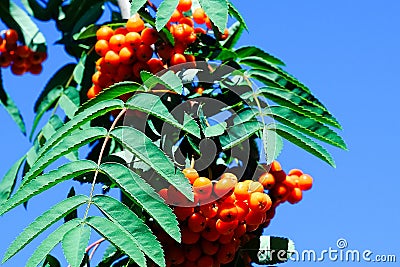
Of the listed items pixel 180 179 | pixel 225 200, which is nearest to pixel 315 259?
pixel 225 200

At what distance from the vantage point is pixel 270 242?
2119 mm

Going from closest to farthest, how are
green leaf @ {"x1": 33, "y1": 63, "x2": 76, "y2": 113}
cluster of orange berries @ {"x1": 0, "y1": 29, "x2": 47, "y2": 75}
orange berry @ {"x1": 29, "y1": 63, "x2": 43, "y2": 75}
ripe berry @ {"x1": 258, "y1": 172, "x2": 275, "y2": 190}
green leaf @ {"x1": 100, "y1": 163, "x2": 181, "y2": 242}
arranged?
green leaf @ {"x1": 100, "y1": 163, "x2": 181, "y2": 242}, ripe berry @ {"x1": 258, "y1": 172, "x2": 275, "y2": 190}, green leaf @ {"x1": 33, "y1": 63, "x2": 76, "y2": 113}, cluster of orange berries @ {"x1": 0, "y1": 29, "x2": 47, "y2": 75}, orange berry @ {"x1": 29, "y1": 63, "x2": 43, "y2": 75}

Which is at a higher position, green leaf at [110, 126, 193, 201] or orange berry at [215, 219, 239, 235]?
green leaf at [110, 126, 193, 201]

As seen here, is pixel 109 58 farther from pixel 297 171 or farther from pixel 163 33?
pixel 297 171

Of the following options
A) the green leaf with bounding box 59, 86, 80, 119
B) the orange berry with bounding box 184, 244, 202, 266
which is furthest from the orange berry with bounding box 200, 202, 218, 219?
the green leaf with bounding box 59, 86, 80, 119

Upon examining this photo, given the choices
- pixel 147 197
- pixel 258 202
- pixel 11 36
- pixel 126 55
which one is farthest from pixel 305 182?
pixel 11 36

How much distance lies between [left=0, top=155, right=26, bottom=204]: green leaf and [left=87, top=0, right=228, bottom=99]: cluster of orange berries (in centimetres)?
48

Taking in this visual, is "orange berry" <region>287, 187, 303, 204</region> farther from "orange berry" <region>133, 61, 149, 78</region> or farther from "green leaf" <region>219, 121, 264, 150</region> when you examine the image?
"orange berry" <region>133, 61, 149, 78</region>

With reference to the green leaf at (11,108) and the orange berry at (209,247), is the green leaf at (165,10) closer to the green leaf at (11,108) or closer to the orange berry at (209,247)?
the orange berry at (209,247)

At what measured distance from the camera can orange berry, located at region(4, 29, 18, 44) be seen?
123 inches

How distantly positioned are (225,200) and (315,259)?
0.45m

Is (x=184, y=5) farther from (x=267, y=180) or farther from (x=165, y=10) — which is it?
(x=267, y=180)

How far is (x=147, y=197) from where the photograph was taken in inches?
64.8

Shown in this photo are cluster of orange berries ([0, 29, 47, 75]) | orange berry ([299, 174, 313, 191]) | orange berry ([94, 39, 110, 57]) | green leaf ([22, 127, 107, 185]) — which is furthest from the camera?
cluster of orange berries ([0, 29, 47, 75])
